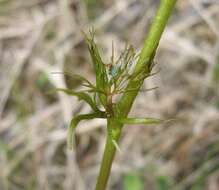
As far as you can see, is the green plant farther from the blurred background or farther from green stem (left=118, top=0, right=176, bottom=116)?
the blurred background

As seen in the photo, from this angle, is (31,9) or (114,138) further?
(31,9)

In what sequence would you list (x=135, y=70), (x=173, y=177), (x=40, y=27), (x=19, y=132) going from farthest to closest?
(x=40, y=27), (x=19, y=132), (x=173, y=177), (x=135, y=70)

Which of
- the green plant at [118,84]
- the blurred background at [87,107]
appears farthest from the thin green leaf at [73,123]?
the blurred background at [87,107]

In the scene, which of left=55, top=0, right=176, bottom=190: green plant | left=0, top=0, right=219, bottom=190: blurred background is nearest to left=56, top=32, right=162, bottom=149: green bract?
left=55, top=0, right=176, bottom=190: green plant

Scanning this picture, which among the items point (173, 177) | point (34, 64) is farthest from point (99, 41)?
point (173, 177)

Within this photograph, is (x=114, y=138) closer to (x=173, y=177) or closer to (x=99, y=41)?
(x=173, y=177)

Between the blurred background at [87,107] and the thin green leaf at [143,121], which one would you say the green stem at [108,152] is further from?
the blurred background at [87,107]

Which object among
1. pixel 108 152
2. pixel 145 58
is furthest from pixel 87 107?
pixel 145 58
